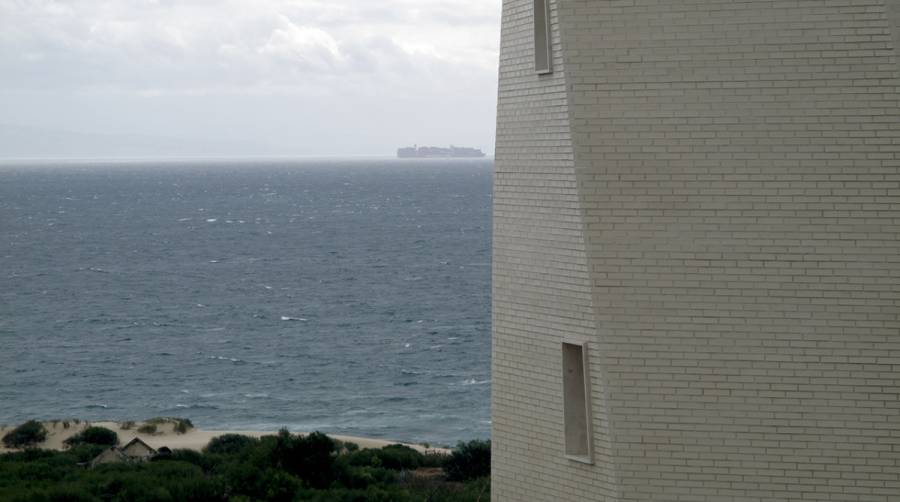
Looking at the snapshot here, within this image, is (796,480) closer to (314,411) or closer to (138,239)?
(314,411)

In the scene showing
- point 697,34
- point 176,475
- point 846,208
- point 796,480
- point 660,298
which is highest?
point 697,34

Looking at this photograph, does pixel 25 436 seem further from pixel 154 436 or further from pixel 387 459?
pixel 387 459

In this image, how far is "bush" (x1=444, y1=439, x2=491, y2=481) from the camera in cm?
2656

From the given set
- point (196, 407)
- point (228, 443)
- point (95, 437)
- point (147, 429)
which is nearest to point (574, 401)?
point (228, 443)

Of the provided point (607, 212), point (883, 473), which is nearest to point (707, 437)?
point (883, 473)

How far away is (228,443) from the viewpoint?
122 ft

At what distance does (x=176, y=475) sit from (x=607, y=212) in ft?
54.1

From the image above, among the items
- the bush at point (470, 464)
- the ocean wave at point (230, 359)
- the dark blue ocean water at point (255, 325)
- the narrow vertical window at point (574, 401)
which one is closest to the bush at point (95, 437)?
the dark blue ocean water at point (255, 325)

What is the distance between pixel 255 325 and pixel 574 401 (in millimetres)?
67185

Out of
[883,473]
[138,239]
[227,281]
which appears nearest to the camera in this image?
[883,473]

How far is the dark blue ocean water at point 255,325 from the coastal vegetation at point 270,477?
66.4 feet

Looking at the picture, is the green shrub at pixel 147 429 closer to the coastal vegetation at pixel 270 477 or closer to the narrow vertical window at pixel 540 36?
the coastal vegetation at pixel 270 477

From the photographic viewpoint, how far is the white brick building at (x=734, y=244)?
10.6 meters

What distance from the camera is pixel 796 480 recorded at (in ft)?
35.0
